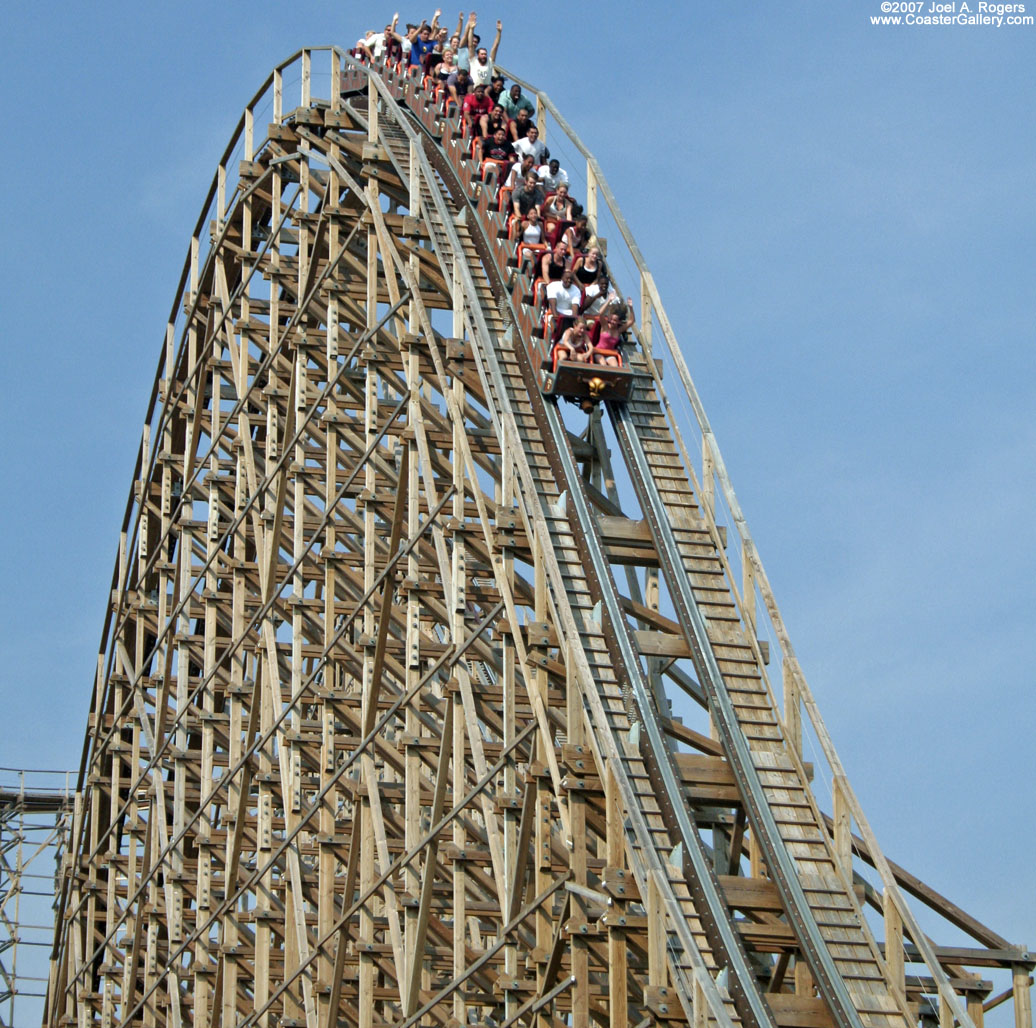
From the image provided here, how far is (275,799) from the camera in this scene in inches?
982

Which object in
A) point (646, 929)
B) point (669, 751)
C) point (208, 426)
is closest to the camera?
point (646, 929)

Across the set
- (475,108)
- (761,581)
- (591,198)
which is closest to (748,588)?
(761,581)

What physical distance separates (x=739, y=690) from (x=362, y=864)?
12.1ft

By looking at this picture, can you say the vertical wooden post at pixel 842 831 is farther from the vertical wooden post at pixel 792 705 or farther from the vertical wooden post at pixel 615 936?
the vertical wooden post at pixel 615 936

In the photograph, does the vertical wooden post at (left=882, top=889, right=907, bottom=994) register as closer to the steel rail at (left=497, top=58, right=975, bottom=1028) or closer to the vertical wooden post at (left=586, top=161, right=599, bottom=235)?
the steel rail at (left=497, top=58, right=975, bottom=1028)

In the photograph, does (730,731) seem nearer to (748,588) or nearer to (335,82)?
(748,588)

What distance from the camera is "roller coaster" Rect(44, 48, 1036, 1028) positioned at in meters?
14.2

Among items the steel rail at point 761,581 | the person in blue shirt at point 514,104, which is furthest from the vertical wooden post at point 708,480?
the person in blue shirt at point 514,104

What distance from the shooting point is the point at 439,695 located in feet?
75.1

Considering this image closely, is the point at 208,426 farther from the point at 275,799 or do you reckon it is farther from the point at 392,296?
the point at 392,296

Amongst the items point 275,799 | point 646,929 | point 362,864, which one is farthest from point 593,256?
point 275,799

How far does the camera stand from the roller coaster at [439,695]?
46.5 feet

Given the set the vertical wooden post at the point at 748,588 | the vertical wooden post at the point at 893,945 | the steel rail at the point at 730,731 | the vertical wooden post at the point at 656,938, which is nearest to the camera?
the vertical wooden post at the point at 656,938

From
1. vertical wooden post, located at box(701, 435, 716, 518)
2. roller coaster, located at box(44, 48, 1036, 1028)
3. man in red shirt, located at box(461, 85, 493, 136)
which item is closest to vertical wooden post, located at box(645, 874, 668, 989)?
roller coaster, located at box(44, 48, 1036, 1028)
